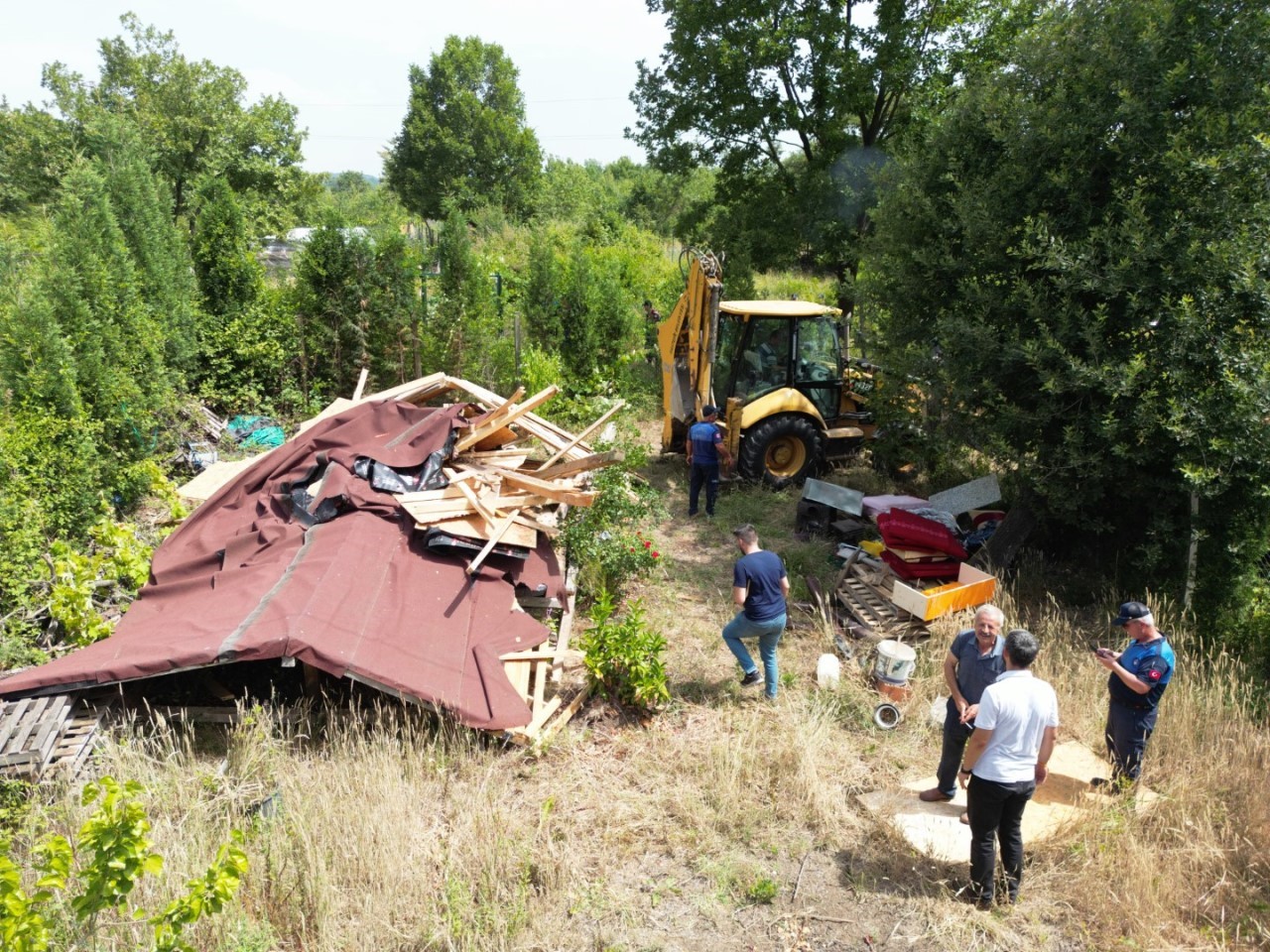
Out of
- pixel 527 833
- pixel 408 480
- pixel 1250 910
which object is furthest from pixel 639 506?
pixel 1250 910

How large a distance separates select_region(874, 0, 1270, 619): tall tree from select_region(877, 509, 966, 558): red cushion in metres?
0.94

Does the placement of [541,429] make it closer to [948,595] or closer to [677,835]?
[948,595]

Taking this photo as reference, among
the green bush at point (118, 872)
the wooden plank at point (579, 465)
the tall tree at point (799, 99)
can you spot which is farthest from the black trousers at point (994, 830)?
the tall tree at point (799, 99)

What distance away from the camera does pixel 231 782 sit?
186 inches

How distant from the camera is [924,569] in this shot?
23.4 feet

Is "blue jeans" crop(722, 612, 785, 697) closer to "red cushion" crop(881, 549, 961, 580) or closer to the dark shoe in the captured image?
"red cushion" crop(881, 549, 961, 580)

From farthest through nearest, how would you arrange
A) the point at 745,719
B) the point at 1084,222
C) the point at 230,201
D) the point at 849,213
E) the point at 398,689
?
the point at 849,213 < the point at 230,201 < the point at 1084,222 < the point at 745,719 < the point at 398,689

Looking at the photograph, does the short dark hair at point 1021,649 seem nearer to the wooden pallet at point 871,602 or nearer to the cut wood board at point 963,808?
the cut wood board at point 963,808

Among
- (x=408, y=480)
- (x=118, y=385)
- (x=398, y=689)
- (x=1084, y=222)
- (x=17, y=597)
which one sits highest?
(x=1084, y=222)

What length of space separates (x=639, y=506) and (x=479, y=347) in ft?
19.0

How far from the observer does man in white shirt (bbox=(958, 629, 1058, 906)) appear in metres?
3.86

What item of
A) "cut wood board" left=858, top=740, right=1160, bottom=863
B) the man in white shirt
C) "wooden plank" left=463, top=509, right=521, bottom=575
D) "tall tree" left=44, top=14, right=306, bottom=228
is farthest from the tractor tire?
"tall tree" left=44, top=14, right=306, bottom=228

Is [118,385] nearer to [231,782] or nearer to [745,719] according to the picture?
[231,782]

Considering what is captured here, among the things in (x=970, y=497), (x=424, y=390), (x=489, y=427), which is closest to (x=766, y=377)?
(x=970, y=497)
